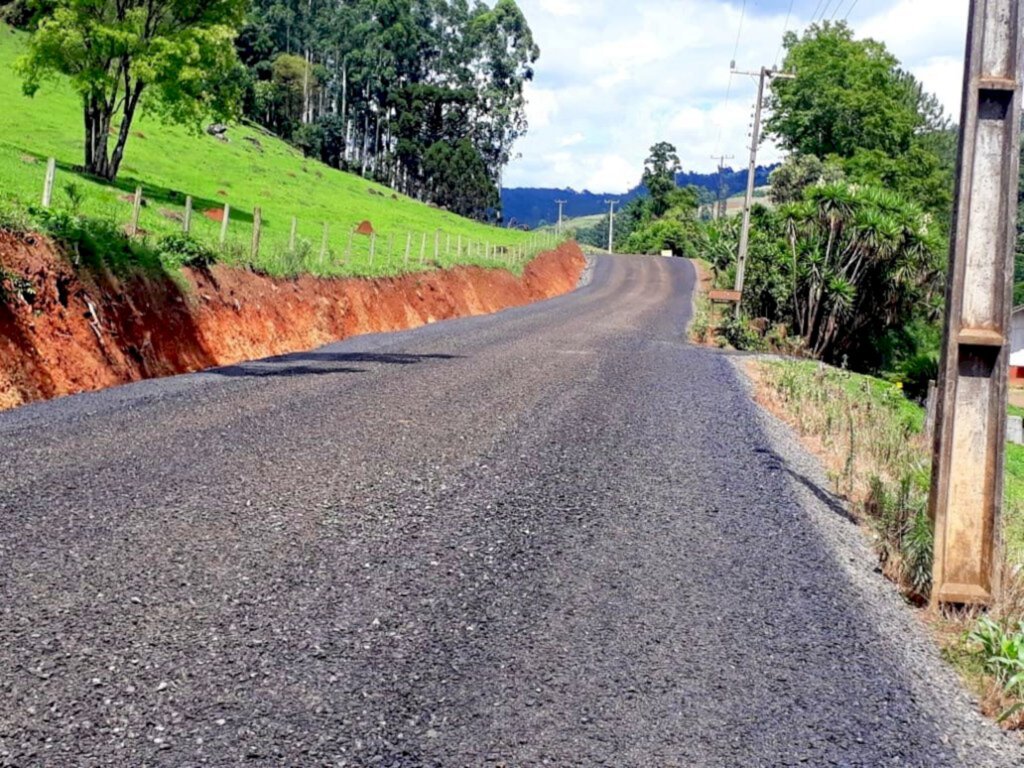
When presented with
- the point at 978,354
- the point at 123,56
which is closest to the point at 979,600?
the point at 978,354

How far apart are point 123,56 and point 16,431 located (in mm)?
29531

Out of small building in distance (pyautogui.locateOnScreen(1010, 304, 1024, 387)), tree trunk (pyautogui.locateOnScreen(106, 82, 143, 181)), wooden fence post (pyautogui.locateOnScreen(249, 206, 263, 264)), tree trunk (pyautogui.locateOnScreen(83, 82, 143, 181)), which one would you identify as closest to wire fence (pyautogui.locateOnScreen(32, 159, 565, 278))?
wooden fence post (pyautogui.locateOnScreen(249, 206, 263, 264))

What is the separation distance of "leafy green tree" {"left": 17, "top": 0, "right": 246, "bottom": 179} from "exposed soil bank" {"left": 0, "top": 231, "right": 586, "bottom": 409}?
15151 millimetres

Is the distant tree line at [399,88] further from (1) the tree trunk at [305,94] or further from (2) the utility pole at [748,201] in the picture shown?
(2) the utility pole at [748,201]

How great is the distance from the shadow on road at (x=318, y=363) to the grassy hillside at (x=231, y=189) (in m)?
3.93

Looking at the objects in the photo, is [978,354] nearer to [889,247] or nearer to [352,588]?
[352,588]

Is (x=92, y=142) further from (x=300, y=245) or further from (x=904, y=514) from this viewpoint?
(x=904, y=514)

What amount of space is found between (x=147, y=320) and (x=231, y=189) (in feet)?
109

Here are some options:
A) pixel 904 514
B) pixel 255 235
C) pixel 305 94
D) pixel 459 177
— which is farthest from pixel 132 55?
pixel 305 94

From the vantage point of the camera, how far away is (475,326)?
22234 millimetres

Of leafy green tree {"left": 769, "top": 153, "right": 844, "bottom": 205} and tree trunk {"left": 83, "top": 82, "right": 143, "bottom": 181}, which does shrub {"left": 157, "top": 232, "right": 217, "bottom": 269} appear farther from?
leafy green tree {"left": 769, "top": 153, "right": 844, "bottom": 205}

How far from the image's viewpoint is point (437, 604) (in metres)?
5.10

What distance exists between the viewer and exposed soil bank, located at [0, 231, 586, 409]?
37.4ft

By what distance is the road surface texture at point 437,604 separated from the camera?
3902mm
